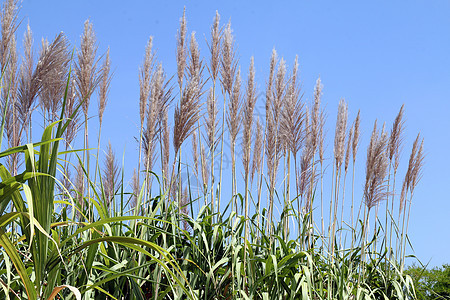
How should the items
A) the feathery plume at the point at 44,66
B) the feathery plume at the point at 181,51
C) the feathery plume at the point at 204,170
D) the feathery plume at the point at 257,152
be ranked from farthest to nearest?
the feathery plume at the point at 257,152, the feathery plume at the point at 204,170, the feathery plume at the point at 181,51, the feathery plume at the point at 44,66

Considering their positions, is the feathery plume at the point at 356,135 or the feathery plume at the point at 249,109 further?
the feathery plume at the point at 356,135

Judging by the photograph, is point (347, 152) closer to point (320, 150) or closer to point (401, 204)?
point (320, 150)

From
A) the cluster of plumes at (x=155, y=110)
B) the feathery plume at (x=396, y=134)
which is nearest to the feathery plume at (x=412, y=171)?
the feathery plume at (x=396, y=134)

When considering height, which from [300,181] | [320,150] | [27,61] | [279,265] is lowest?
[279,265]

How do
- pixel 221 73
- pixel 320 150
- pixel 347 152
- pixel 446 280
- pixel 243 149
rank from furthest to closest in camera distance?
Result: pixel 446 280
pixel 347 152
pixel 320 150
pixel 243 149
pixel 221 73

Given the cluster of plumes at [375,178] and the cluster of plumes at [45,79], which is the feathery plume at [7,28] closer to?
the cluster of plumes at [45,79]

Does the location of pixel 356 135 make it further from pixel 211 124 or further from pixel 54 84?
pixel 54 84

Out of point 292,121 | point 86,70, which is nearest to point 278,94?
point 292,121

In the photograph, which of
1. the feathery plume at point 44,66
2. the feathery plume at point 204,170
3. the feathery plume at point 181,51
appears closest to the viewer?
the feathery plume at point 44,66

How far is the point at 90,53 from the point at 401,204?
3.30m

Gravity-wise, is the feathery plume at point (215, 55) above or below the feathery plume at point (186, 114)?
above

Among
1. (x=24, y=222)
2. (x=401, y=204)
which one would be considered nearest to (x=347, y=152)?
(x=401, y=204)

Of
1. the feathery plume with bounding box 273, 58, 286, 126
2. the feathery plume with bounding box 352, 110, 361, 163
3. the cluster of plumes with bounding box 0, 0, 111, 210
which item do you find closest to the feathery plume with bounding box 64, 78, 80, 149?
the cluster of plumes with bounding box 0, 0, 111, 210

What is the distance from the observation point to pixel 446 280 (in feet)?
21.7
